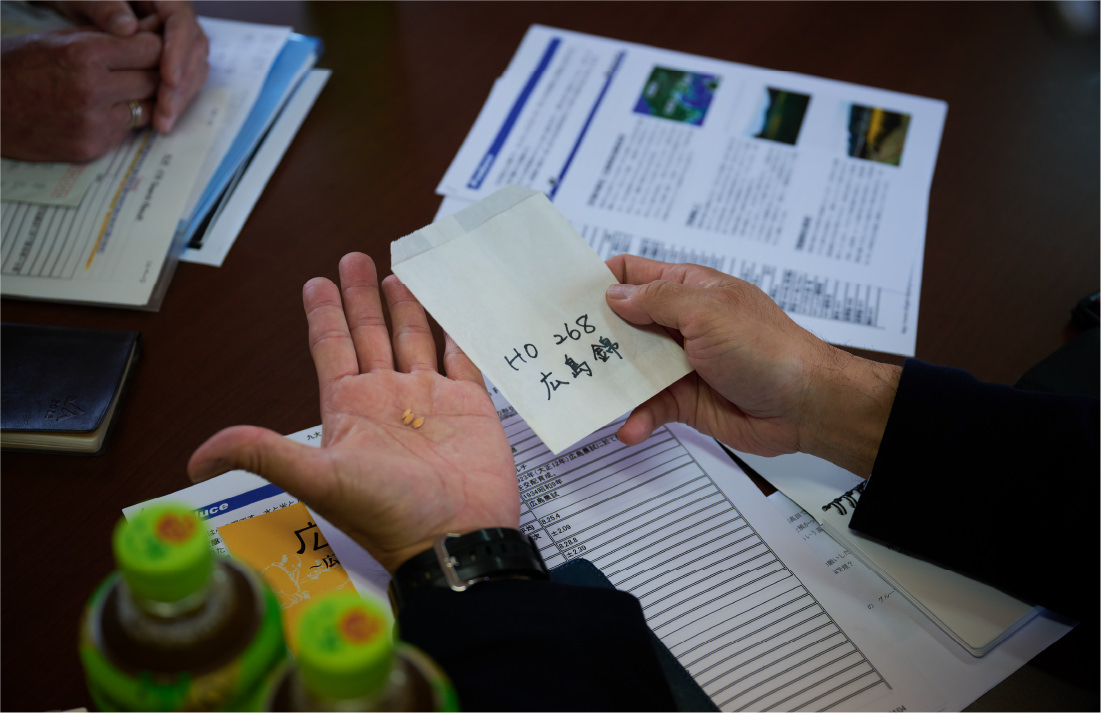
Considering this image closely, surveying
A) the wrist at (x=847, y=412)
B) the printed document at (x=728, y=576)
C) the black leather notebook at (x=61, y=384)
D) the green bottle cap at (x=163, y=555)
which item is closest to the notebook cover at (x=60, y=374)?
the black leather notebook at (x=61, y=384)

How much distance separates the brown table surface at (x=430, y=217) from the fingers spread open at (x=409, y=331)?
0.42ft

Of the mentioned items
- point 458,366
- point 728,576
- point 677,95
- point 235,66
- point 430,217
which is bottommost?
point 728,576

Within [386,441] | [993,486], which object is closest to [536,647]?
[386,441]

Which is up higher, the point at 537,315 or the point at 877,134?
the point at 877,134

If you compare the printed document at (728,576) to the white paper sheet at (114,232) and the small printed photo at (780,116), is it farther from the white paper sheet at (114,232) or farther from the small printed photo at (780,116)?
the small printed photo at (780,116)

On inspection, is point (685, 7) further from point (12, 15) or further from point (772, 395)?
point (12, 15)

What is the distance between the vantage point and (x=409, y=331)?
33.0 inches

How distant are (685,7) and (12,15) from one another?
1076 mm

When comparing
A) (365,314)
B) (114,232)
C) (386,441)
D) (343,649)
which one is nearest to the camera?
(343,649)

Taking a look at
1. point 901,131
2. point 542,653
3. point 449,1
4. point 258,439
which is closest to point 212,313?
point 258,439

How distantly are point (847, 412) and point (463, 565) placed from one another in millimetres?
438

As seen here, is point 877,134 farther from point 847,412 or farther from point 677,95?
point 847,412

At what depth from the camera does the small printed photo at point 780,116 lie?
1.20 m

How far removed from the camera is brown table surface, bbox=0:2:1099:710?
0.74 m
